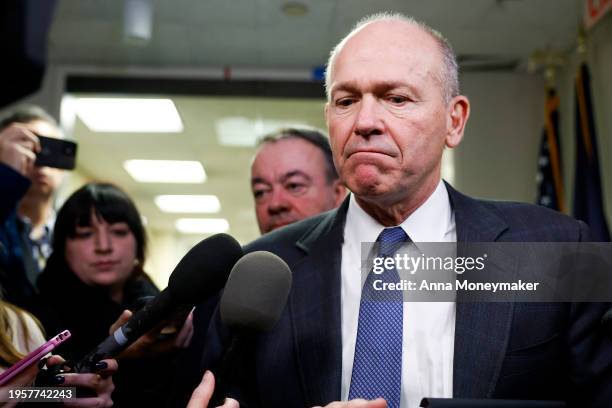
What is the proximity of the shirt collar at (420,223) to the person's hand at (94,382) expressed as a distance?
0.44 metres

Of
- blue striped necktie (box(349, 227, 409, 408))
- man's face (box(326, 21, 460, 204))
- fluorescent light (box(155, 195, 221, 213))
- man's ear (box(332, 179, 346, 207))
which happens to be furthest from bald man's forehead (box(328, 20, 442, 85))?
fluorescent light (box(155, 195, 221, 213))

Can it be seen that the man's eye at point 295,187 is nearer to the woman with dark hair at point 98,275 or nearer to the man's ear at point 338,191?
the man's ear at point 338,191

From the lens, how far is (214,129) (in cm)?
446

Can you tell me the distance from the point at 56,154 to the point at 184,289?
87 cm

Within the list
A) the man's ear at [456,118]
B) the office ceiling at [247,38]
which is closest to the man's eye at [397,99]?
the man's ear at [456,118]

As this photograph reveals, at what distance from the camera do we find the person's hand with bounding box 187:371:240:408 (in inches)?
28.3

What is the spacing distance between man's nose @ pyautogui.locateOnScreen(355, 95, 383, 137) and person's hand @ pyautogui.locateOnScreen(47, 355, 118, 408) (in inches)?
19.5

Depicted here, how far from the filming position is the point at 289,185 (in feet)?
5.67

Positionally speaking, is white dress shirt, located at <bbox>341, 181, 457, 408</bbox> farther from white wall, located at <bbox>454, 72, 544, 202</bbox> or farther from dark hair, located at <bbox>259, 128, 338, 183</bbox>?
white wall, located at <bbox>454, 72, 544, 202</bbox>

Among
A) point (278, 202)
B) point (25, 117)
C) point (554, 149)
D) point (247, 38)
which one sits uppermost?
point (247, 38)

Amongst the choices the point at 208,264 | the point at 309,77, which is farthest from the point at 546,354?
the point at 309,77

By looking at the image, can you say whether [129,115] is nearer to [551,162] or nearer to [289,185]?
[551,162]

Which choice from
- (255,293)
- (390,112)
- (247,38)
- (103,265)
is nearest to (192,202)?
(247,38)

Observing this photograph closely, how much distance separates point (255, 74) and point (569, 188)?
200 centimetres
